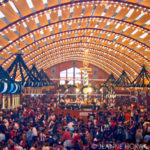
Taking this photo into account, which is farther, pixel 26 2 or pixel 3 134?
pixel 26 2

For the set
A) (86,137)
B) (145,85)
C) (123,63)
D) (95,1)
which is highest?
(95,1)

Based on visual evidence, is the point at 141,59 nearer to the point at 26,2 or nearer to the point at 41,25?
the point at 41,25

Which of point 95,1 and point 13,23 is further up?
point 95,1

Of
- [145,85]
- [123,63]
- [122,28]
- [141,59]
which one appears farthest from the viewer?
[123,63]

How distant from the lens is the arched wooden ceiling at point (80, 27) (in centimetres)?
1875

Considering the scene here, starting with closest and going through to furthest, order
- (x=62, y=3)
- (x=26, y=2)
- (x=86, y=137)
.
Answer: (x=86, y=137) → (x=26, y=2) → (x=62, y=3)

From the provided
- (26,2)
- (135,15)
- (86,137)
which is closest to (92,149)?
(86,137)

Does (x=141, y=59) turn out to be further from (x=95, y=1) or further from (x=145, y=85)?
(x=95, y=1)

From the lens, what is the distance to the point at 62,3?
1866 cm

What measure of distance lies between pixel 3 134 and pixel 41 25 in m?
13.9

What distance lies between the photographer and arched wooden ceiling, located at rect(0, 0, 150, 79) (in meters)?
18.8

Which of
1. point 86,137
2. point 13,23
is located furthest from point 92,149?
point 13,23

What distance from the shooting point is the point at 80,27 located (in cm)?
2745

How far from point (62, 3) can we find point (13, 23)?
4.28 meters
